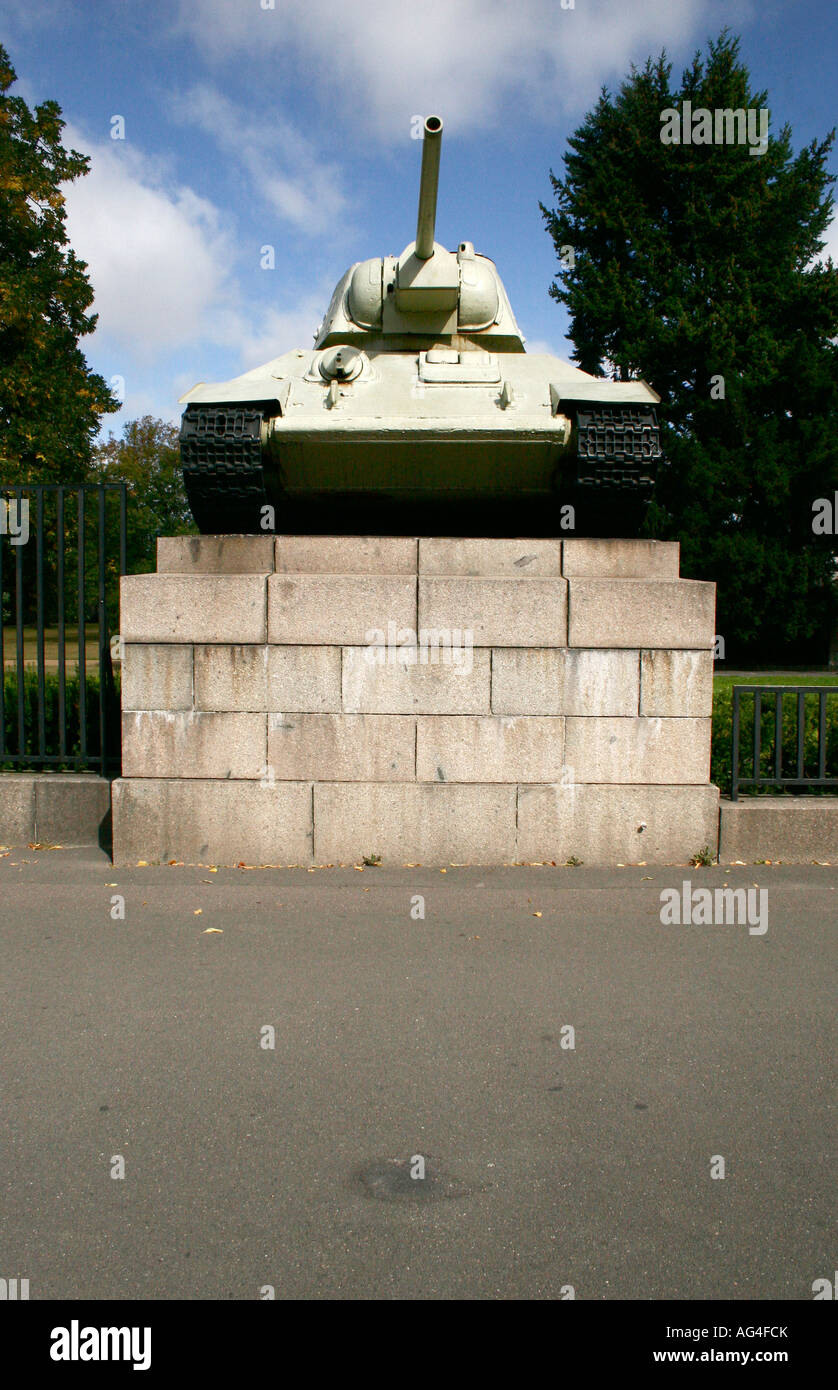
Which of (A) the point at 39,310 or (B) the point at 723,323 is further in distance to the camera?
(B) the point at 723,323

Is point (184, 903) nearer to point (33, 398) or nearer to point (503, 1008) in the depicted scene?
point (503, 1008)

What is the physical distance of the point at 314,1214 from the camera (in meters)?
2.49

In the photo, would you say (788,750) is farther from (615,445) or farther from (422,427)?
(422,427)

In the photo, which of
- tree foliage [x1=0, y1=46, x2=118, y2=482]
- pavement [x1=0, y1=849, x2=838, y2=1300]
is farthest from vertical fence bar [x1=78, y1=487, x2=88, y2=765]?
tree foliage [x1=0, y1=46, x2=118, y2=482]

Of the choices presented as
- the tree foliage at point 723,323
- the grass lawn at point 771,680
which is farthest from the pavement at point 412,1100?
the tree foliage at point 723,323

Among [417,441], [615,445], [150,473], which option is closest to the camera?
[615,445]

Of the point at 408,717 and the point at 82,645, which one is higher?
the point at 82,645

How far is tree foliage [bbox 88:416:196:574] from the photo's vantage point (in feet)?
131

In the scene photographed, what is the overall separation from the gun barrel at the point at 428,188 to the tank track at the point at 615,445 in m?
1.87

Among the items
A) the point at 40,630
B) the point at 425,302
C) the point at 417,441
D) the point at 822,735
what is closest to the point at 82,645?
the point at 40,630

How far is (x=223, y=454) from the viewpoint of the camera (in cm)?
631

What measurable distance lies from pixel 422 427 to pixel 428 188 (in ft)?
5.81

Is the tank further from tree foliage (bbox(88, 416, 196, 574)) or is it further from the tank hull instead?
tree foliage (bbox(88, 416, 196, 574))

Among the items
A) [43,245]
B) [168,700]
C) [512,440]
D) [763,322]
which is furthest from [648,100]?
[168,700]
